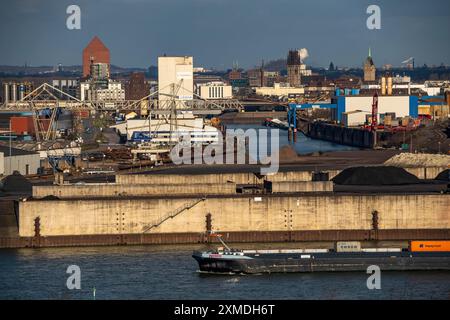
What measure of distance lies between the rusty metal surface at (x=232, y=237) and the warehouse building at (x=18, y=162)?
10039mm

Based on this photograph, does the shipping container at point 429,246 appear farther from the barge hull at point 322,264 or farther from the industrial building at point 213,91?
the industrial building at point 213,91

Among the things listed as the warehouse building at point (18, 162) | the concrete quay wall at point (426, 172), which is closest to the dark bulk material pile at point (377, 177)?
the concrete quay wall at point (426, 172)

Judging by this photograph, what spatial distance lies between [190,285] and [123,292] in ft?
4.42

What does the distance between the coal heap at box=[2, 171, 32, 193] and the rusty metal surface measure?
4519mm

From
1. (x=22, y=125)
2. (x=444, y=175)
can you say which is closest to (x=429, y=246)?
(x=444, y=175)

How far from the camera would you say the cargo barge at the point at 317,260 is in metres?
24.6

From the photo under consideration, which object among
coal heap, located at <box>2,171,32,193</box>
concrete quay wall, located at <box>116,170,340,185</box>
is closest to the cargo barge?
concrete quay wall, located at <box>116,170,340,185</box>

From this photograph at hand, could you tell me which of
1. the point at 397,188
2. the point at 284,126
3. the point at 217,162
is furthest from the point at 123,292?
the point at 284,126

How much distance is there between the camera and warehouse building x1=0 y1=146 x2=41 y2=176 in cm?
3756

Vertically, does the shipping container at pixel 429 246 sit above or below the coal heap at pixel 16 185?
below

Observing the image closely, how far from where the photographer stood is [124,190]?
30.0m

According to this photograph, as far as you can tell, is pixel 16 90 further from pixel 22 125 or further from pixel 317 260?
pixel 317 260

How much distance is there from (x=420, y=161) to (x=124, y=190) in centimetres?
1243

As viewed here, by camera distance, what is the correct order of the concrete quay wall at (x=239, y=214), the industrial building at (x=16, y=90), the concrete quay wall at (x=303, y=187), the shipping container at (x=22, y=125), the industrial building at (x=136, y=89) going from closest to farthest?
the concrete quay wall at (x=239, y=214), the concrete quay wall at (x=303, y=187), the shipping container at (x=22, y=125), the industrial building at (x=16, y=90), the industrial building at (x=136, y=89)
